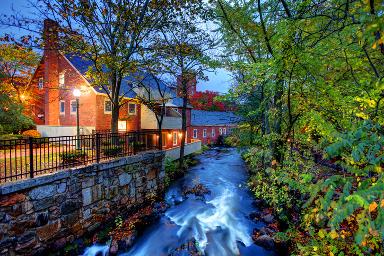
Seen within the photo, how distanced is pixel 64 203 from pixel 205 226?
5.98 meters

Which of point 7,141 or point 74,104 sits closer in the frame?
point 7,141

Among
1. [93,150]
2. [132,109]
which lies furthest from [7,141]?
[132,109]

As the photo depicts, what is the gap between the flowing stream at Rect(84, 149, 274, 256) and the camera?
827 cm

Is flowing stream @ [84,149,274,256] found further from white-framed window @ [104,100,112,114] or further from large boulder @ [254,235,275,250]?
white-framed window @ [104,100,112,114]

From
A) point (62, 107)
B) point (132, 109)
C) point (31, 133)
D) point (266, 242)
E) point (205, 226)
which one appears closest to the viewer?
point (266, 242)

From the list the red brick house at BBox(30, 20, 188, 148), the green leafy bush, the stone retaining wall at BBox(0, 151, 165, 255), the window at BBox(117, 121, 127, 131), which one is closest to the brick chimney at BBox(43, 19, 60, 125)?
the red brick house at BBox(30, 20, 188, 148)

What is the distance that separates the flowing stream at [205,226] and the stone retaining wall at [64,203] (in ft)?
4.01

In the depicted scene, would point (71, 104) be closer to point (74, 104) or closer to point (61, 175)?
point (74, 104)

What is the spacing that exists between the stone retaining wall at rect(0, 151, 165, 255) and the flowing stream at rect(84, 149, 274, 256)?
1.22 meters

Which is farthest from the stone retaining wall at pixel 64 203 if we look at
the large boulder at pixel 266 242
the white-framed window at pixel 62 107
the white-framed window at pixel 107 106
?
the white-framed window at pixel 62 107

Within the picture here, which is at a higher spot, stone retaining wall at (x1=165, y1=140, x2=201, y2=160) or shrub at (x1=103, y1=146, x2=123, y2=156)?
shrub at (x1=103, y1=146, x2=123, y2=156)

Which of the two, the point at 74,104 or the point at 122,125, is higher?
the point at 74,104

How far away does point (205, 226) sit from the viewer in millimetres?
10195

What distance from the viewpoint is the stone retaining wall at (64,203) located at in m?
6.28
